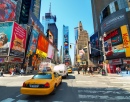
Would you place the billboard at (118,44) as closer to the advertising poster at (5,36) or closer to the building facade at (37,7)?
the advertising poster at (5,36)

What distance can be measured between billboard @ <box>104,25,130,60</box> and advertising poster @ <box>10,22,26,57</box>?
107 feet

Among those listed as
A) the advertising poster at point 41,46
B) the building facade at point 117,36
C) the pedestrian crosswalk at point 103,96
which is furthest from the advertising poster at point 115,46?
the advertising poster at point 41,46

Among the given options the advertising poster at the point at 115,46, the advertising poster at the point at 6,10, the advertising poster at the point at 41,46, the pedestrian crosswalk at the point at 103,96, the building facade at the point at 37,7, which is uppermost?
the building facade at the point at 37,7

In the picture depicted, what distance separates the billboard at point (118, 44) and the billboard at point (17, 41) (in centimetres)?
3257

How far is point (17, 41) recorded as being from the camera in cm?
4844

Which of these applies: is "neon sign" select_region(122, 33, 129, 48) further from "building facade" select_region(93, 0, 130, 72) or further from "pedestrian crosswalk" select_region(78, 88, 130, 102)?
"pedestrian crosswalk" select_region(78, 88, 130, 102)

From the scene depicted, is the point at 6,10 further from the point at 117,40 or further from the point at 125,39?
the point at 125,39

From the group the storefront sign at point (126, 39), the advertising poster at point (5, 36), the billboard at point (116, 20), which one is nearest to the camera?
the storefront sign at point (126, 39)

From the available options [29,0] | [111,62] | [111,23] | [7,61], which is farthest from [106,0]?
[7,61]

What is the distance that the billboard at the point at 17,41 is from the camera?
45625 mm

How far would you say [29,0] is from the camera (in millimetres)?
116312

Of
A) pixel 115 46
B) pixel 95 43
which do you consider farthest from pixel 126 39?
pixel 95 43

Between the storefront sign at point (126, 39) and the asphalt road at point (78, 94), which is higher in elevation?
the storefront sign at point (126, 39)

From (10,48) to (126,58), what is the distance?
3728 centimetres
